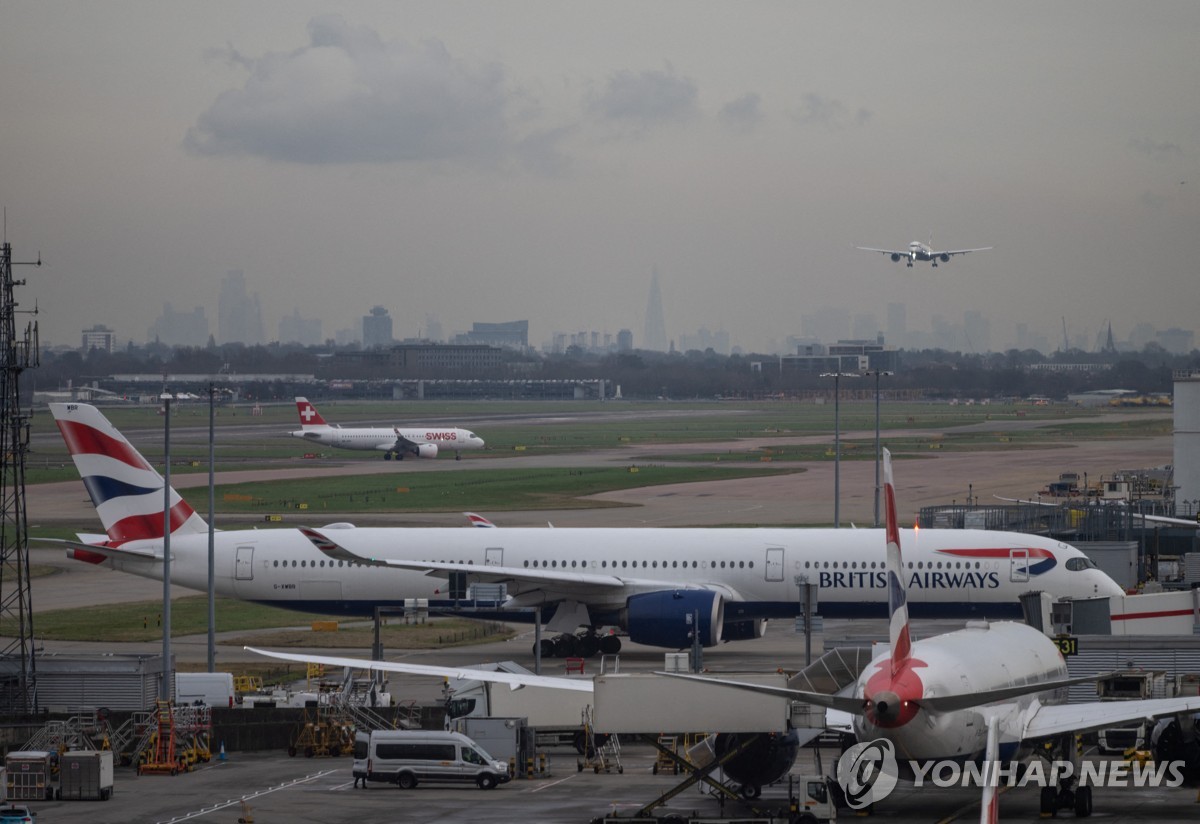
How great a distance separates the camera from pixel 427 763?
109ft

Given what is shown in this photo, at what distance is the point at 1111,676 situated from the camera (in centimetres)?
3428

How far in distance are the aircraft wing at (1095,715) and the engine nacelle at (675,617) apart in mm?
19215

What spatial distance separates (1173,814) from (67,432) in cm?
3607

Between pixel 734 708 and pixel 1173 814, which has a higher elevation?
pixel 734 708

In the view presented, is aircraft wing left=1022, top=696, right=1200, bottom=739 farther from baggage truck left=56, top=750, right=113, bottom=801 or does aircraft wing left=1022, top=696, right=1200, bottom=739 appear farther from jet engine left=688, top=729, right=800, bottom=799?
baggage truck left=56, top=750, right=113, bottom=801

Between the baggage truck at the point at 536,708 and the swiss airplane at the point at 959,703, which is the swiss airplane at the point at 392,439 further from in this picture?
the swiss airplane at the point at 959,703

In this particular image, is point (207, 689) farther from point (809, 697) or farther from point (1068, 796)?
point (1068, 796)

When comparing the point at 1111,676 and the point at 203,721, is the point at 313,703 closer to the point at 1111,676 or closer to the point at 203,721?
the point at 203,721

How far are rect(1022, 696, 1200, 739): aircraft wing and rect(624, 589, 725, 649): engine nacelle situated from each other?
1921 centimetres

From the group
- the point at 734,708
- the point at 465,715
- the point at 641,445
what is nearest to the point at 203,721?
the point at 465,715

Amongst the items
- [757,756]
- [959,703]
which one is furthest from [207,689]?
[959,703]

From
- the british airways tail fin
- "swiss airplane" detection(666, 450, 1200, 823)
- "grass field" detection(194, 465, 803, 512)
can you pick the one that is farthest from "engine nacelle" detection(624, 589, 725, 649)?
the british airways tail fin

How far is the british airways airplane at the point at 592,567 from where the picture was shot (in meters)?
49.0

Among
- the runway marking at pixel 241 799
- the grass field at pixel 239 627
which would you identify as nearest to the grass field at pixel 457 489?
the grass field at pixel 239 627
